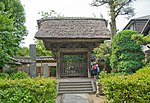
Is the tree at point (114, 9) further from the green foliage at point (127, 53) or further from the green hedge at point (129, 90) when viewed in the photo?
the green hedge at point (129, 90)

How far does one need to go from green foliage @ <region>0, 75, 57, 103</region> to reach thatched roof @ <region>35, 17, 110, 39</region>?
1085cm

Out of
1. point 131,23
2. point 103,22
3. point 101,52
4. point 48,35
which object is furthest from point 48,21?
point 131,23

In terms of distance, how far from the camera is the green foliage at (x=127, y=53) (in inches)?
778

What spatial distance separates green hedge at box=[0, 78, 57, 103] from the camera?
8.36m

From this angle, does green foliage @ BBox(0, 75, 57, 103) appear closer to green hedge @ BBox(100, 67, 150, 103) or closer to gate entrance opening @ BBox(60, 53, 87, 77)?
green hedge @ BBox(100, 67, 150, 103)

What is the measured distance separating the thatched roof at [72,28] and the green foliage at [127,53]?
→ 52.4 inches

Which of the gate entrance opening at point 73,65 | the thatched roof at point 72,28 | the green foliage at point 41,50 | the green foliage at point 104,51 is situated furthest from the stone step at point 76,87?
the green foliage at point 41,50

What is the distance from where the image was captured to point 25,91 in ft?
27.9

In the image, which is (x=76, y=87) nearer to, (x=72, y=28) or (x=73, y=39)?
(x=73, y=39)

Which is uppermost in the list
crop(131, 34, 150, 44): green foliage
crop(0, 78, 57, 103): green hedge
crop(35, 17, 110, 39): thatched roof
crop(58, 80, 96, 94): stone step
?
crop(35, 17, 110, 39): thatched roof

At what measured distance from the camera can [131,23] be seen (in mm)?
28906

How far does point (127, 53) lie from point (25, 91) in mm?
13268

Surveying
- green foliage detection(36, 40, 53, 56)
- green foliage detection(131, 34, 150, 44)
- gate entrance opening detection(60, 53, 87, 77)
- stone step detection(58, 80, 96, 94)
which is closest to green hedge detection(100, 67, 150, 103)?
stone step detection(58, 80, 96, 94)

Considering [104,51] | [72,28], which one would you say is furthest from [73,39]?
[104,51]
